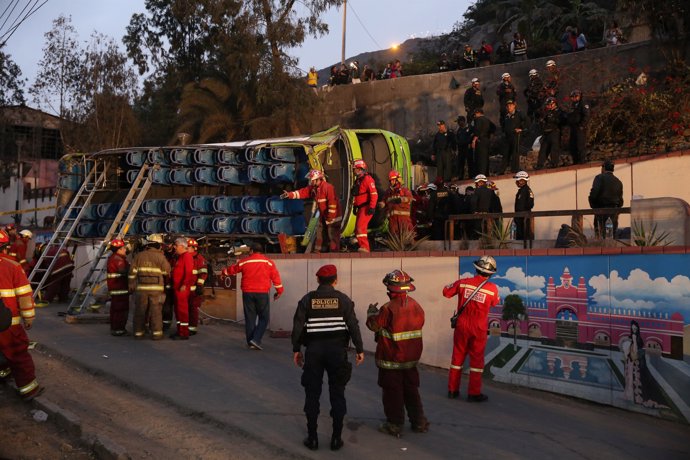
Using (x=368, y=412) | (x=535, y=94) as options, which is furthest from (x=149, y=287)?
(x=535, y=94)

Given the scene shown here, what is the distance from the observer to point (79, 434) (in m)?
7.11

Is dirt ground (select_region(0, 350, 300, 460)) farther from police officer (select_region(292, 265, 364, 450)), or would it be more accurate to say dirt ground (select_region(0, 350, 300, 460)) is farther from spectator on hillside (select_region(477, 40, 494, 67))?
spectator on hillside (select_region(477, 40, 494, 67))

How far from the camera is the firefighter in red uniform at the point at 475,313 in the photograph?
847 centimetres

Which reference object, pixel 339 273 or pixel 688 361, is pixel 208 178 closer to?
pixel 339 273

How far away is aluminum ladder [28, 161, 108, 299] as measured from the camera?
1577cm

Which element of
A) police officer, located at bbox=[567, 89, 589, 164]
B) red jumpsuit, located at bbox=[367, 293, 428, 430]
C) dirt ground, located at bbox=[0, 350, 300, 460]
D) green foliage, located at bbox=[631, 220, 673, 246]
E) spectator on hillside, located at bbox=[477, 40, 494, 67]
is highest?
spectator on hillside, located at bbox=[477, 40, 494, 67]

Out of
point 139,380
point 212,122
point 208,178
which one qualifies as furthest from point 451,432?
point 212,122

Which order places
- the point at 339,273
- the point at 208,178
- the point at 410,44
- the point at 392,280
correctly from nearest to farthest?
the point at 392,280
the point at 339,273
the point at 208,178
the point at 410,44

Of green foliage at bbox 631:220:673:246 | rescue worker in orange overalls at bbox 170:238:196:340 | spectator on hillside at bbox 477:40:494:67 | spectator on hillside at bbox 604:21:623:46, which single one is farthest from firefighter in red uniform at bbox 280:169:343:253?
spectator on hillside at bbox 477:40:494:67

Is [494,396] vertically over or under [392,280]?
under

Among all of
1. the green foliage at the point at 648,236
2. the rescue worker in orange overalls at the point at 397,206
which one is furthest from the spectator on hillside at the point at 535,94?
the green foliage at the point at 648,236

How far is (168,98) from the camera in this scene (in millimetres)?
33906

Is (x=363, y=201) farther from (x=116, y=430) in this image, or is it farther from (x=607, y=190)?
(x=116, y=430)

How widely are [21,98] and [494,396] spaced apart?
42179 mm
